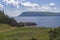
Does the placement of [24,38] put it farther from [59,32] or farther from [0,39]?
[59,32]

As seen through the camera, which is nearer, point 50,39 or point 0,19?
point 50,39

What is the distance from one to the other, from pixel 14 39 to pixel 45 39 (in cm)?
533

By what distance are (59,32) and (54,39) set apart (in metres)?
6.70

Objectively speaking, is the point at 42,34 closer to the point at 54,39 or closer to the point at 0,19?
the point at 54,39

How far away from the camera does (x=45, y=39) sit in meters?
41.2

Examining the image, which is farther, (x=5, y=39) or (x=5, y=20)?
(x=5, y=20)

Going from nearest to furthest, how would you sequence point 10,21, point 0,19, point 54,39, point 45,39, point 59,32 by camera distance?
point 54,39 → point 45,39 → point 59,32 → point 0,19 → point 10,21

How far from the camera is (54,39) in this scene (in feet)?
127

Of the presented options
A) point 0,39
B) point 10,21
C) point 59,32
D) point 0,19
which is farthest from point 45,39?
point 10,21

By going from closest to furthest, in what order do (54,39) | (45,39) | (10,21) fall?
1. (54,39)
2. (45,39)
3. (10,21)

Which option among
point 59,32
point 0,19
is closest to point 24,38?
point 59,32

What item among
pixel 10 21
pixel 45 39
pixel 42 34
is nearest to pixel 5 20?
pixel 10 21

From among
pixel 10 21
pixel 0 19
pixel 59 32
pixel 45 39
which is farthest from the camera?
pixel 10 21

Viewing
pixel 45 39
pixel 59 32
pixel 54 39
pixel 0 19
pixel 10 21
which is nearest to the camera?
pixel 54 39
